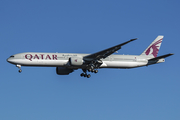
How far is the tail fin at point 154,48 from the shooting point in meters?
72.4

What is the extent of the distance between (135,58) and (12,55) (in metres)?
23.8

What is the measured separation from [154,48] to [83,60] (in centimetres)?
1800

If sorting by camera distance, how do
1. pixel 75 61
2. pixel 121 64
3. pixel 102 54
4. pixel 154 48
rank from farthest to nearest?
pixel 154 48
pixel 121 64
pixel 102 54
pixel 75 61

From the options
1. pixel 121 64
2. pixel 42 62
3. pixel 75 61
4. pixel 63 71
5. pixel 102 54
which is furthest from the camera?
pixel 63 71

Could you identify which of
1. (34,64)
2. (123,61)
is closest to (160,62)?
(123,61)

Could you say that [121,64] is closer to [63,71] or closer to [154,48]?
[154,48]

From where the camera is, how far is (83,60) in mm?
63531

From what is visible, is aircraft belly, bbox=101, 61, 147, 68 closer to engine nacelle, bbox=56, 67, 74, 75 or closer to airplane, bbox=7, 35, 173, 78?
airplane, bbox=7, 35, 173, 78

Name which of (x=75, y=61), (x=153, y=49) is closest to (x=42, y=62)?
(x=75, y=61)

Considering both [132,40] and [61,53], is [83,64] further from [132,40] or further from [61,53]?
[132,40]

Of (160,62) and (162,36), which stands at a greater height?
(162,36)

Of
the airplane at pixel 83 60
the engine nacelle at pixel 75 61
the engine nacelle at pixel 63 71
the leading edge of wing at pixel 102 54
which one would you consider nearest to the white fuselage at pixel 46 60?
the airplane at pixel 83 60

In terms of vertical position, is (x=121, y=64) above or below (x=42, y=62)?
below

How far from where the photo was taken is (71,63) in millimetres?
62094
